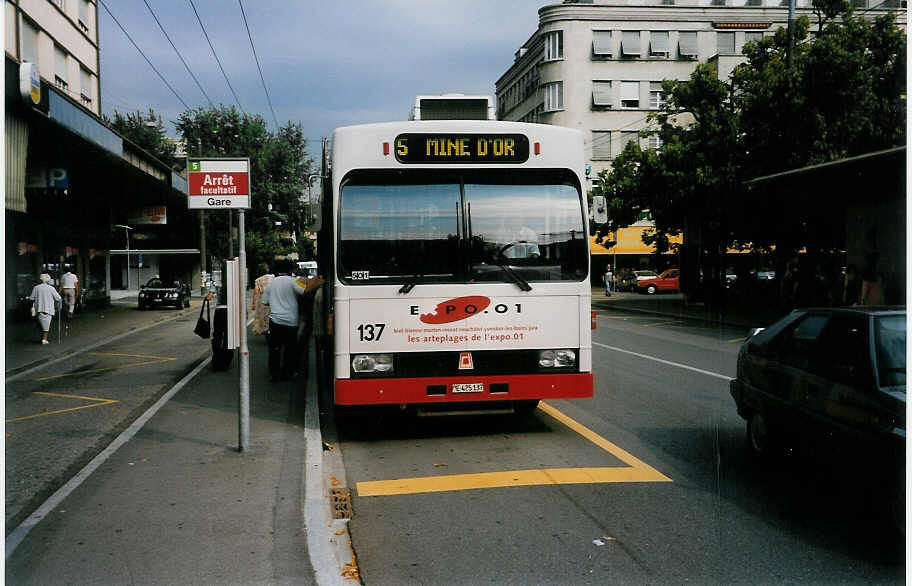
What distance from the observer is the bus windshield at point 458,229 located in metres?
7.45

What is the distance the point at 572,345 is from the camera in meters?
7.70

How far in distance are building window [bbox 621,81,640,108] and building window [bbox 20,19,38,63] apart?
123 ft

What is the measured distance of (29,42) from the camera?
27516 millimetres

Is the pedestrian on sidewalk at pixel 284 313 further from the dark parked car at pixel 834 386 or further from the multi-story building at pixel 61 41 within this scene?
the multi-story building at pixel 61 41

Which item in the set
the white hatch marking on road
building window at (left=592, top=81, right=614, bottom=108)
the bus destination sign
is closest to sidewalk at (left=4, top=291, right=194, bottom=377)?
the bus destination sign

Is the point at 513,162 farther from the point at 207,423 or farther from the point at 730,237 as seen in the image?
the point at 730,237

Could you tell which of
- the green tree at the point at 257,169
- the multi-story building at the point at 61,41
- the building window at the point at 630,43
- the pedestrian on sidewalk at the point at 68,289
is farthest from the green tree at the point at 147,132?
the building window at the point at 630,43

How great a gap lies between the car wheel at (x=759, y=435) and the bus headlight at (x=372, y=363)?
3208mm

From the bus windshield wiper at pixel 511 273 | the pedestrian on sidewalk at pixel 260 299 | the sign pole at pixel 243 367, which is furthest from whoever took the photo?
the pedestrian on sidewalk at pixel 260 299

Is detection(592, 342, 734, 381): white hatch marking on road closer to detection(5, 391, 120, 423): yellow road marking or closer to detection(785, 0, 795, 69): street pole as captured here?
detection(5, 391, 120, 423): yellow road marking

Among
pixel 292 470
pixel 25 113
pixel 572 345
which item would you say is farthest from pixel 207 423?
pixel 25 113

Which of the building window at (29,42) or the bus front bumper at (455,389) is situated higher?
the building window at (29,42)

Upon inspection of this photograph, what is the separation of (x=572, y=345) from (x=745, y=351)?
1550mm

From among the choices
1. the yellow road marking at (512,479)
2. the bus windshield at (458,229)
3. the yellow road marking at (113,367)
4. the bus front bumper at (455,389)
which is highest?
the bus windshield at (458,229)
